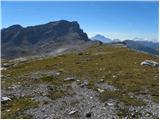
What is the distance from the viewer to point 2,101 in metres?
31.0

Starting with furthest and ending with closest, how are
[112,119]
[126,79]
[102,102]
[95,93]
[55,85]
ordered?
[126,79], [55,85], [95,93], [102,102], [112,119]

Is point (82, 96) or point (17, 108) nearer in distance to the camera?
point (17, 108)

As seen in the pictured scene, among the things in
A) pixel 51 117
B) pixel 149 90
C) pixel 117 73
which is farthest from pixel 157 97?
pixel 117 73

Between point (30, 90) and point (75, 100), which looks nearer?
point (75, 100)

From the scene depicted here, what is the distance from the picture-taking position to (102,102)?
3077cm

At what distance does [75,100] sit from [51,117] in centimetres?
546

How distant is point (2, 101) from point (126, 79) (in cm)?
1832

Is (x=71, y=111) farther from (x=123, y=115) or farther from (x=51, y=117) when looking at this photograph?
(x=123, y=115)

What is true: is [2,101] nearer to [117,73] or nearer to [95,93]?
[95,93]

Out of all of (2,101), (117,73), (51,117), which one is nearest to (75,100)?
(51,117)

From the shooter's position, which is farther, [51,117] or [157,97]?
[157,97]

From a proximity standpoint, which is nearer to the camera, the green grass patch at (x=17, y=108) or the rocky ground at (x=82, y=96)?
the green grass patch at (x=17, y=108)

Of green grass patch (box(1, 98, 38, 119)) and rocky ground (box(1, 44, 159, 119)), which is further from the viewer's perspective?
rocky ground (box(1, 44, 159, 119))

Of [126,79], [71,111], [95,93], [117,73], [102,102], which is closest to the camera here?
[71,111]
